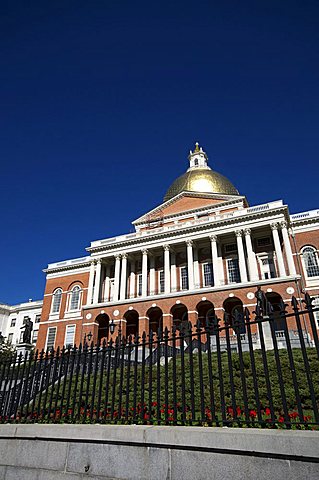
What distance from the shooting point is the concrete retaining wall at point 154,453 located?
341cm

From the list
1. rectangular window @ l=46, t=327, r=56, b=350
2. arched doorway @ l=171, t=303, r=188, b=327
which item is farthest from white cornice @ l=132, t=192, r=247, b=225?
rectangular window @ l=46, t=327, r=56, b=350

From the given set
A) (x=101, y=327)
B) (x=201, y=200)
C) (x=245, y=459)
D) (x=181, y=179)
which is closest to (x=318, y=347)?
(x=245, y=459)

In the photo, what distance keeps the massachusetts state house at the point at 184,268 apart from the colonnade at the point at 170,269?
0.10m

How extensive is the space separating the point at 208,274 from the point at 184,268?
9.68ft

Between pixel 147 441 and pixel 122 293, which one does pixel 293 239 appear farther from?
pixel 147 441

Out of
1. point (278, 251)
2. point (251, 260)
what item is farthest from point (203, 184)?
point (278, 251)

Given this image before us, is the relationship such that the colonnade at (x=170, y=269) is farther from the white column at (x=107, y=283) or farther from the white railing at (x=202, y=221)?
the white railing at (x=202, y=221)

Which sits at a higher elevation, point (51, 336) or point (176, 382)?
point (51, 336)

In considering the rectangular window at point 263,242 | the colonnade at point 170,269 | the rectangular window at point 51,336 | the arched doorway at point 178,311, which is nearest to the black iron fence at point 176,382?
the colonnade at point 170,269

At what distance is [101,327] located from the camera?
126 feet

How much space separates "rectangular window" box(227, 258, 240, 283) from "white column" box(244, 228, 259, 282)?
247cm

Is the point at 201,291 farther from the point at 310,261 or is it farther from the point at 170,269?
the point at 310,261

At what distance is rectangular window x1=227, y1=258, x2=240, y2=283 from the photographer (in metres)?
34.9

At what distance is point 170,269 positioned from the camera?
3794cm
